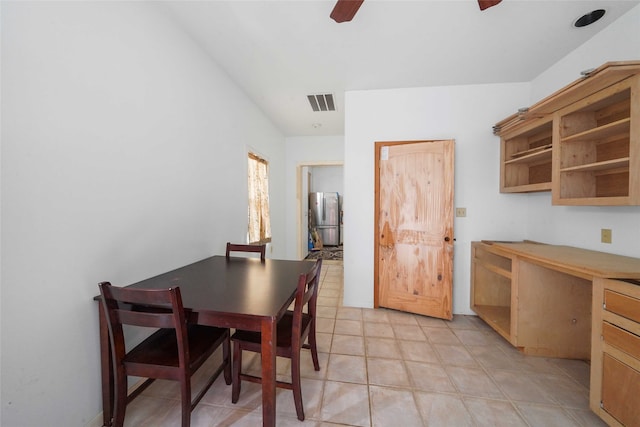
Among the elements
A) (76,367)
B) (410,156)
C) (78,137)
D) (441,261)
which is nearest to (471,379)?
(441,261)

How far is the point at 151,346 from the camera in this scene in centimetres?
129

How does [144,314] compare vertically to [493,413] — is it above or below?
above

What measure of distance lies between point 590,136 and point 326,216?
590 cm

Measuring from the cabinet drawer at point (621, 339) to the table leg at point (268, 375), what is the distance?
1.80 m

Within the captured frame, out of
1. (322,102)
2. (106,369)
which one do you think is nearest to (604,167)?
(322,102)

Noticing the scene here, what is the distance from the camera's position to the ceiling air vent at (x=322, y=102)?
308 cm

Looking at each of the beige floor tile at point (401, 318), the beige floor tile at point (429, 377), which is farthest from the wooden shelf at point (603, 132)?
the beige floor tile at point (401, 318)

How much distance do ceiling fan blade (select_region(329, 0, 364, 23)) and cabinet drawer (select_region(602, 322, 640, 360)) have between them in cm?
236

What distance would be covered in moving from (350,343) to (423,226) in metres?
1.46

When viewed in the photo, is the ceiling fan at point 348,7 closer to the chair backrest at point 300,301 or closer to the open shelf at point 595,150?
the open shelf at point 595,150

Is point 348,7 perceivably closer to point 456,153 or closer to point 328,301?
point 456,153

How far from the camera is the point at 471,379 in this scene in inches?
66.9

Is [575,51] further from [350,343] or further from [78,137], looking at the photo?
[78,137]

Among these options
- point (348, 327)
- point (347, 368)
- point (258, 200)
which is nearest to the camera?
point (347, 368)
